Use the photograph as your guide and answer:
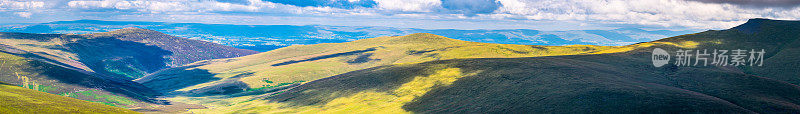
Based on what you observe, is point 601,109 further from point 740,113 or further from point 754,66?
point 754,66

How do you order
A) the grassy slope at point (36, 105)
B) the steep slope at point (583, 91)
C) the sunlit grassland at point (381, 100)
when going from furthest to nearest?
1. the sunlit grassland at point (381, 100)
2. the grassy slope at point (36, 105)
3. the steep slope at point (583, 91)

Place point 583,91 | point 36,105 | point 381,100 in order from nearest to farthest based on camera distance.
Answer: point 583,91 → point 36,105 → point 381,100

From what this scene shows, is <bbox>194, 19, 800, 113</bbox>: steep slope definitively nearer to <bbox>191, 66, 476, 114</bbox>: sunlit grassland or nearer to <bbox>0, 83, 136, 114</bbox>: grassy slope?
<bbox>191, 66, 476, 114</bbox>: sunlit grassland

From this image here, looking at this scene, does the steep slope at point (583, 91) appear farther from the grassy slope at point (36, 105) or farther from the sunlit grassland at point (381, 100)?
the grassy slope at point (36, 105)

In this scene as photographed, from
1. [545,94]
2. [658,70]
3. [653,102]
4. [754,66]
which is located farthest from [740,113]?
[754,66]

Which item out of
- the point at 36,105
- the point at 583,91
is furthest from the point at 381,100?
the point at 36,105

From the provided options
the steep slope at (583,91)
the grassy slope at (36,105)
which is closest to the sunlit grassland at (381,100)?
the steep slope at (583,91)

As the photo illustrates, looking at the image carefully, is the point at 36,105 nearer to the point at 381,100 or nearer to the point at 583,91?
the point at 381,100

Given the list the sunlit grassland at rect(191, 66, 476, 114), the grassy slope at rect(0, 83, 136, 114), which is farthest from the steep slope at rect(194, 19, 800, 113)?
the grassy slope at rect(0, 83, 136, 114)

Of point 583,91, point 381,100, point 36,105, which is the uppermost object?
point 583,91

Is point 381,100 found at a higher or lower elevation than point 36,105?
lower

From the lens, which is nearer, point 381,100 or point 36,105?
point 36,105

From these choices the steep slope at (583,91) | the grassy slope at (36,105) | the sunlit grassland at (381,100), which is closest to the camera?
the steep slope at (583,91)
